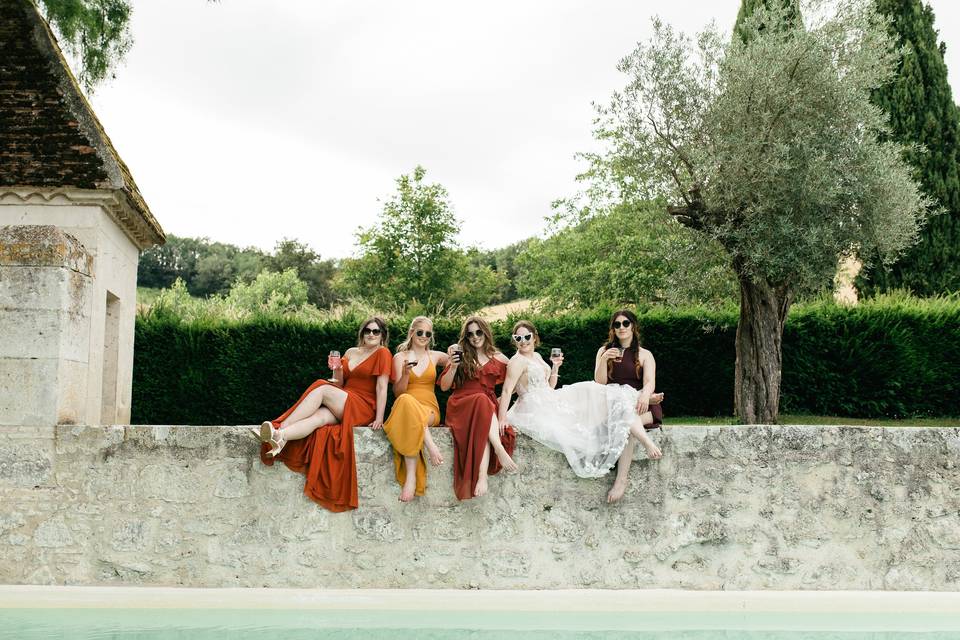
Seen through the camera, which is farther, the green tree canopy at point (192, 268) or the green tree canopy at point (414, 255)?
the green tree canopy at point (192, 268)

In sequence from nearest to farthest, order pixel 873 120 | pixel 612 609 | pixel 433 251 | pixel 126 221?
pixel 612 609
pixel 126 221
pixel 873 120
pixel 433 251

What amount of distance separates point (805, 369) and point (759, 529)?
402 inches

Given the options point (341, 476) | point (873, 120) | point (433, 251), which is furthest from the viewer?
point (433, 251)

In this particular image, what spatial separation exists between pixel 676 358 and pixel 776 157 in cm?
459

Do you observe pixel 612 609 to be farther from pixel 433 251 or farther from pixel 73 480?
pixel 433 251

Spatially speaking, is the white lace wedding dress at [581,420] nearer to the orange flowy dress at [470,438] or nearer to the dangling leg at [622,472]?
the dangling leg at [622,472]

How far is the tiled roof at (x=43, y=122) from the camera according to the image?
10664 mm

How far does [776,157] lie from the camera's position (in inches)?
510

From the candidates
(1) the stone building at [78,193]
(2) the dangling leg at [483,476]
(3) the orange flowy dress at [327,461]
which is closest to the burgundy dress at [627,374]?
(2) the dangling leg at [483,476]

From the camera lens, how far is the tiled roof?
10664 millimetres

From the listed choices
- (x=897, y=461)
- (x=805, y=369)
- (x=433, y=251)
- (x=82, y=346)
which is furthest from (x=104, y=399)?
(x=433, y=251)

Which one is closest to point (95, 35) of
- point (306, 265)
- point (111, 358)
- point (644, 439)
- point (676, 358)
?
point (111, 358)

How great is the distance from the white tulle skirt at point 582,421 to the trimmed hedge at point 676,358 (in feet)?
28.9

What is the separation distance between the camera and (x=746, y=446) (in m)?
6.57
